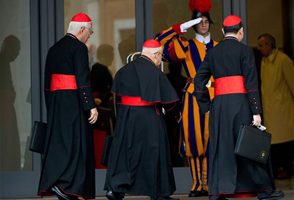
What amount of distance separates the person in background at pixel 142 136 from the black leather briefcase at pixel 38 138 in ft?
2.24

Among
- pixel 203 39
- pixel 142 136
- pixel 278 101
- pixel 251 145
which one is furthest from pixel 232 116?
pixel 278 101

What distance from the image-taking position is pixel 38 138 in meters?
9.21

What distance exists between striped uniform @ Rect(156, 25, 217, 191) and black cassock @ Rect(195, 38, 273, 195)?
100cm

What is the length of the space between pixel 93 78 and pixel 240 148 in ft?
9.05

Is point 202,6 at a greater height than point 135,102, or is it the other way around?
point 202,6

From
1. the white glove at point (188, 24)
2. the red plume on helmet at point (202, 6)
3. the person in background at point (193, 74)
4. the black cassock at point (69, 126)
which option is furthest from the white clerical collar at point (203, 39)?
the black cassock at point (69, 126)

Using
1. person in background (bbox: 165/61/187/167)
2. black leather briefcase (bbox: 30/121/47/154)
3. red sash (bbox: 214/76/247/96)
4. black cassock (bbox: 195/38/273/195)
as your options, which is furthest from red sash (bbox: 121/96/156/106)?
person in background (bbox: 165/61/187/167)

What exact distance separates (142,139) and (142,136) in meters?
0.03

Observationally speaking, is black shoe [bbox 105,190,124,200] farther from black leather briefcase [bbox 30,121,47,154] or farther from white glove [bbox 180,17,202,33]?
white glove [bbox 180,17,202,33]

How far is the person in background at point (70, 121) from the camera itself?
353 inches

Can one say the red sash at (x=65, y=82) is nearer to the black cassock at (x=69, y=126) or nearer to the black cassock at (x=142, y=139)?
the black cassock at (x=69, y=126)

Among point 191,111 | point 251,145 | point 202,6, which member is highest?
point 202,6

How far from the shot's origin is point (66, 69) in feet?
29.7

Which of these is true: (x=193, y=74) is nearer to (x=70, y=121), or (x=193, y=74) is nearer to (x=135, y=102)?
(x=135, y=102)
